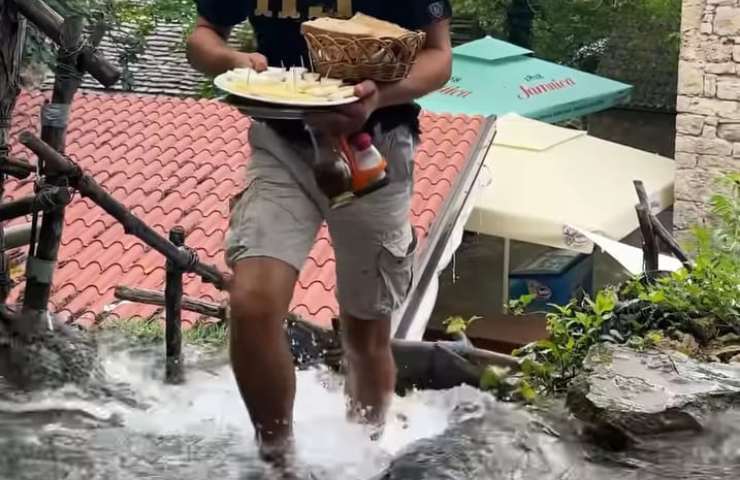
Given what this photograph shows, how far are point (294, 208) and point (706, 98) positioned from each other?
24.5ft

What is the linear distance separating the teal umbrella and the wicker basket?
764 centimetres

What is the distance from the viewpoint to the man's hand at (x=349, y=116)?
247 cm

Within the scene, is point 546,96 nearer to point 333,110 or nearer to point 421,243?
point 421,243

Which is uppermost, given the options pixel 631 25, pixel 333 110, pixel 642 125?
pixel 333 110

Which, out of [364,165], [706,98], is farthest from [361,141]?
[706,98]

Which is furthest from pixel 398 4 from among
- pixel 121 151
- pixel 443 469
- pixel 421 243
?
pixel 121 151

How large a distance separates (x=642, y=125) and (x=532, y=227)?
23.8ft

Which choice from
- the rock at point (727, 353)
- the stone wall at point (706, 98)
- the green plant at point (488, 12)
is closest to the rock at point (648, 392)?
the rock at point (727, 353)

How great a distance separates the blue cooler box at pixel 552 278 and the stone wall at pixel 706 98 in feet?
3.37

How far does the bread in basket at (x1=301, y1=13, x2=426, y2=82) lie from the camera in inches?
98.7

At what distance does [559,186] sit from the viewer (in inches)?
364

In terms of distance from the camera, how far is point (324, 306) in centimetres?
605

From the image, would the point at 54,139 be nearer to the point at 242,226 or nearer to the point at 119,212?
the point at 119,212

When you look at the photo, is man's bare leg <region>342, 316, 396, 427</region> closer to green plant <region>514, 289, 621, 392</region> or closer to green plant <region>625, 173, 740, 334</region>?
green plant <region>514, 289, 621, 392</region>
